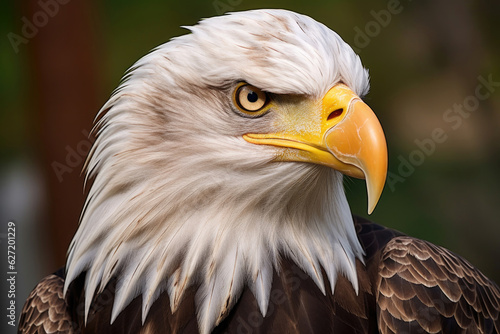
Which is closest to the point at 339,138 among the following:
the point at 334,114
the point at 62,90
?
the point at 334,114

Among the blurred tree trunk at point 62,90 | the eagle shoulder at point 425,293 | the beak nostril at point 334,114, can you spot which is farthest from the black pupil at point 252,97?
the blurred tree trunk at point 62,90

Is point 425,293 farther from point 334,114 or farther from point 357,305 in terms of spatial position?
point 334,114

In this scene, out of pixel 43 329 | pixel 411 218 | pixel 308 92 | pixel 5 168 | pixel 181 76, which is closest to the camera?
pixel 308 92

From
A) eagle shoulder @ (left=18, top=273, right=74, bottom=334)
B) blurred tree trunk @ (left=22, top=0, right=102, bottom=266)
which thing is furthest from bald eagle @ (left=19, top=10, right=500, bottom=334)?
blurred tree trunk @ (left=22, top=0, right=102, bottom=266)

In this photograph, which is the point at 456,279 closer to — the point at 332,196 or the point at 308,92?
the point at 332,196

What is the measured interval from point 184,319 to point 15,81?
4.42 metres

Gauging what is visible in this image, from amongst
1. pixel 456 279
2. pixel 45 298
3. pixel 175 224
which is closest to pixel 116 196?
pixel 175 224

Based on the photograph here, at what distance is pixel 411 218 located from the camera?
240 inches

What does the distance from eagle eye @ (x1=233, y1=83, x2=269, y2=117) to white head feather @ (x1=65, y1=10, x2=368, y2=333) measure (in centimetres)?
3

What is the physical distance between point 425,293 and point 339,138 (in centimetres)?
74

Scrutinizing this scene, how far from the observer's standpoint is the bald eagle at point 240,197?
6.10 ft

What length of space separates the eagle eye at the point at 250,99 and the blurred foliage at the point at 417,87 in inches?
120

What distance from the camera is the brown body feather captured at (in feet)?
6.61

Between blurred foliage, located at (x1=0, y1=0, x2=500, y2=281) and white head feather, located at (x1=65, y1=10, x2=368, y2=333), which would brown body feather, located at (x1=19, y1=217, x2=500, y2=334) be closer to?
white head feather, located at (x1=65, y1=10, x2=368, y2=333)
